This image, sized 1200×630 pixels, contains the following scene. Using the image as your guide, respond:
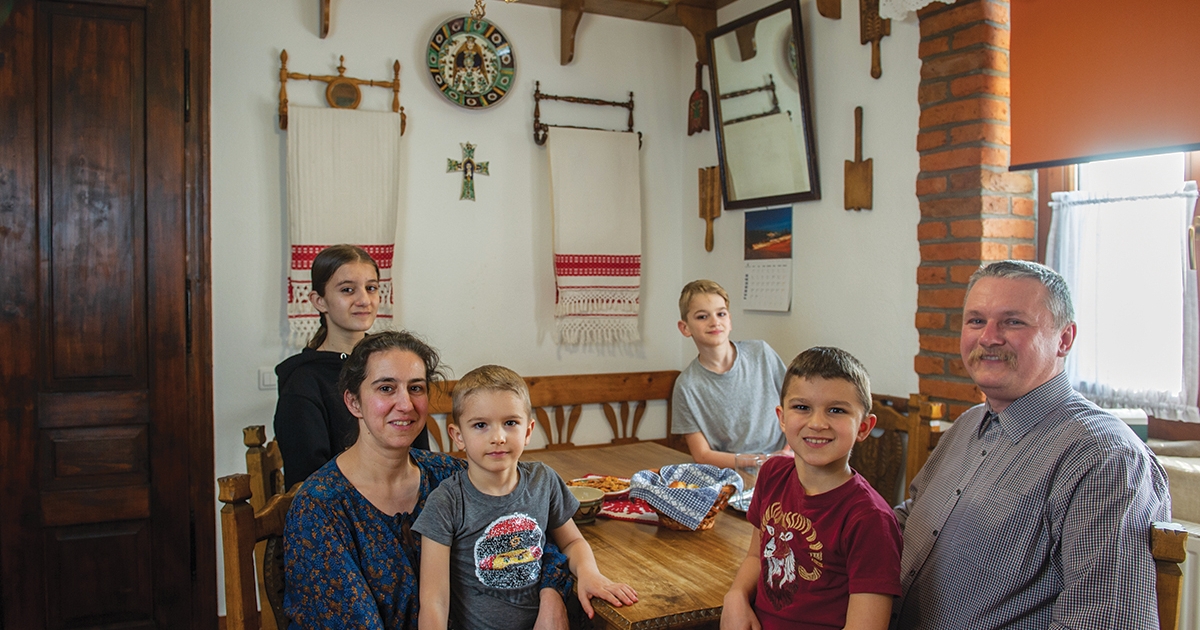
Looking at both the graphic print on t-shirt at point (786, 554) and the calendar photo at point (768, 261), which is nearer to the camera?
the graphic print on t-shirt at point (786, 554)

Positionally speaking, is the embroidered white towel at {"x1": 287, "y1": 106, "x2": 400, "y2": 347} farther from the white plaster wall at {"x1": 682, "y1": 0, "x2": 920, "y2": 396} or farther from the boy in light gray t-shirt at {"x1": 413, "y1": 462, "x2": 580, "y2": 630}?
the boy in light gray t-shirt at {"x1": 413, "y1": 462, "x2": 580, "y2": 630}

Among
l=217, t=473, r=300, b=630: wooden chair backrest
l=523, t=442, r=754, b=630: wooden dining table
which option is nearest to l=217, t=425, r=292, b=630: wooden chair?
l=217, t=473, r=300, b=630: wooden chair backrest

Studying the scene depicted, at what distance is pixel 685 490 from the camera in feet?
6.57

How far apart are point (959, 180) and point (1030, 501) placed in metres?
1.52

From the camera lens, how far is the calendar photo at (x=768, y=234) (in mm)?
3469

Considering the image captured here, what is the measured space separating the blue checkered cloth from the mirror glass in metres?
1.54

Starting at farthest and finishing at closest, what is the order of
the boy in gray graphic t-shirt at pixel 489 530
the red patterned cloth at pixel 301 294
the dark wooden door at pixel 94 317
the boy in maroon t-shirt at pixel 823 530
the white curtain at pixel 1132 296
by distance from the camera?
the red patterned cloth at pixel 301 294, the dark wooden door at pixel 94 317, the white curtain at pixel 1132 296, the boy in gray graphic t-shirt at pixel 489 530, the boy in maroon t-shirt at pixel 823 530

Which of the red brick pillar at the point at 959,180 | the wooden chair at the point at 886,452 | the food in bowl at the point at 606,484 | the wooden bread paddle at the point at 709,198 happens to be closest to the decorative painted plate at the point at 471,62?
the wooden bread paddle at the point at 709,198

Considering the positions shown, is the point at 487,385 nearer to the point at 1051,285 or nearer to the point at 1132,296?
the point at 1051,285

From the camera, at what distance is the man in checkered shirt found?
125cm

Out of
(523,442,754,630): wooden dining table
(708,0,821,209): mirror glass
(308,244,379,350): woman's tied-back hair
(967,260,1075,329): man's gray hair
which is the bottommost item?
(523,442,754,630): wooden dining table

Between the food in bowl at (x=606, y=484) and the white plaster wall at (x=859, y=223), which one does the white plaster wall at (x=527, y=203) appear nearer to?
the white plaster wall at (x=859, y=223)

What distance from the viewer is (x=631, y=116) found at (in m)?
3.99

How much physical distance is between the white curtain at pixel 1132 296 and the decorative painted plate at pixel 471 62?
7.52ft
